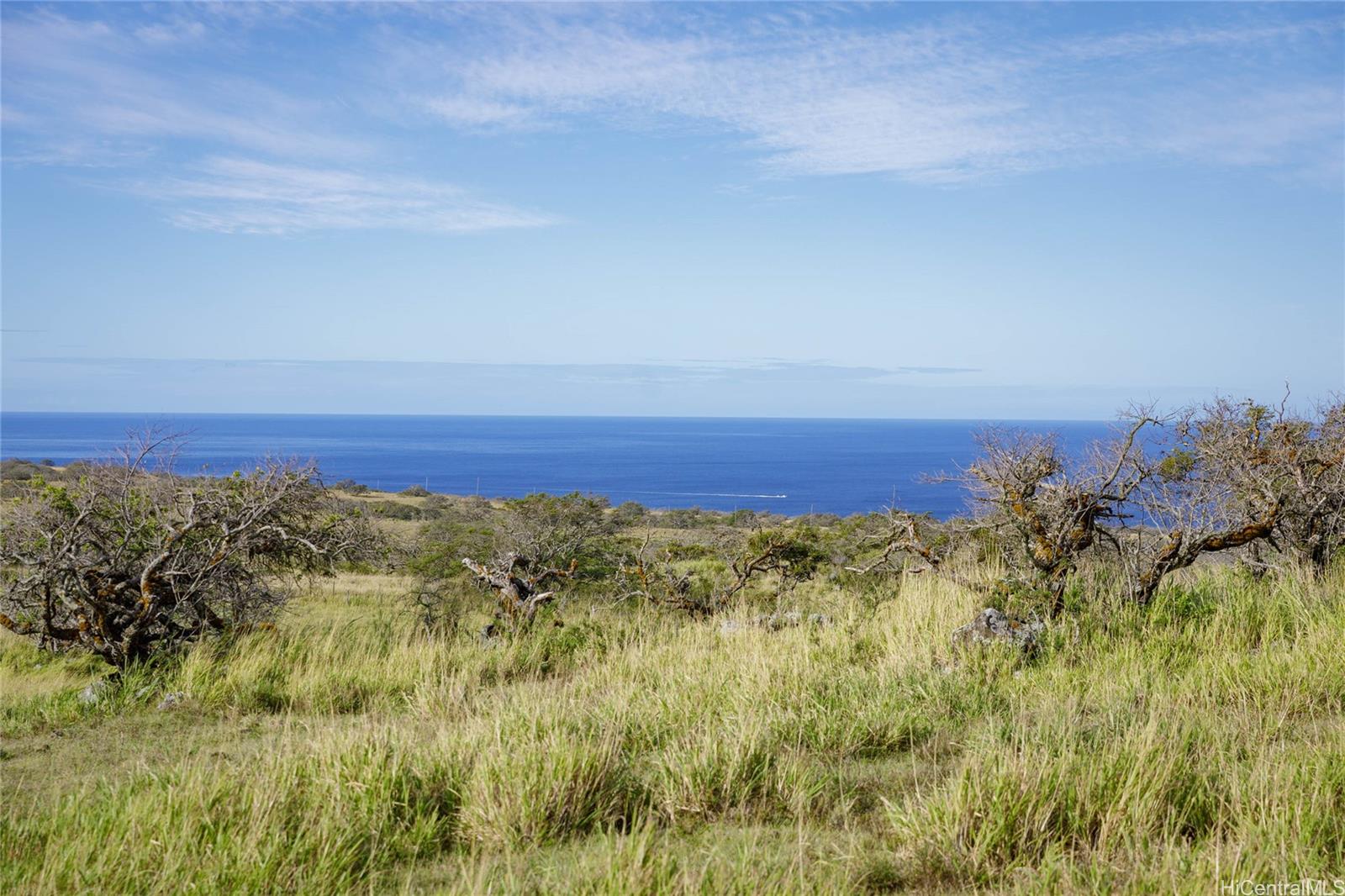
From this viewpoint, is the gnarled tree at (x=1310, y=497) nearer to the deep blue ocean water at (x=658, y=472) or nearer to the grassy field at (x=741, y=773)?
the grassy field at (x=741, y=773)

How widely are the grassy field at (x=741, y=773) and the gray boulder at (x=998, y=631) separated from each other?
15 cm

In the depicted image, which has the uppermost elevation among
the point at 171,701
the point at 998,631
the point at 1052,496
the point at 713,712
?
the point at 1052,496

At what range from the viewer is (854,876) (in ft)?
12.0

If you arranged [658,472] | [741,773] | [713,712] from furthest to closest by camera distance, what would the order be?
[658,472] < [713,712] < [741,773]

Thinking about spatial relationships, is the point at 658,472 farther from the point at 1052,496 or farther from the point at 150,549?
the point at 1052,496

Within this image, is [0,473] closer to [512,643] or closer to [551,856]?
[512,643]

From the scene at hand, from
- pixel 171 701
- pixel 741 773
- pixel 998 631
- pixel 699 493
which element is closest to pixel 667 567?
pixel 998 631

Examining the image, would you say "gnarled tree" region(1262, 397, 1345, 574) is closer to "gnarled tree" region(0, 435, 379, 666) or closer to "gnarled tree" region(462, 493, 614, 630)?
"gnarled tree" region(462, 493, 614, 630)

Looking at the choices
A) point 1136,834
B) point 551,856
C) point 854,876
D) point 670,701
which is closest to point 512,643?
point 670,701

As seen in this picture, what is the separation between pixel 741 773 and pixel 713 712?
1.20m

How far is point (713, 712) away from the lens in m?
5.81

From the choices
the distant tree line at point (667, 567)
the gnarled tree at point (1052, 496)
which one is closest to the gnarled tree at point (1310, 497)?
the distant tree line at point (667, 567)

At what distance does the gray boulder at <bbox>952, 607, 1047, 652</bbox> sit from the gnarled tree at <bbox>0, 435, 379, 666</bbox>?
6.84 meters

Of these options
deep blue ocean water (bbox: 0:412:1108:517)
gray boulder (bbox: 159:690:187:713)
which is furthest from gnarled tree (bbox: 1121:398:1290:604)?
deep blue ocean water (bbox: 0:412:1108:517)
